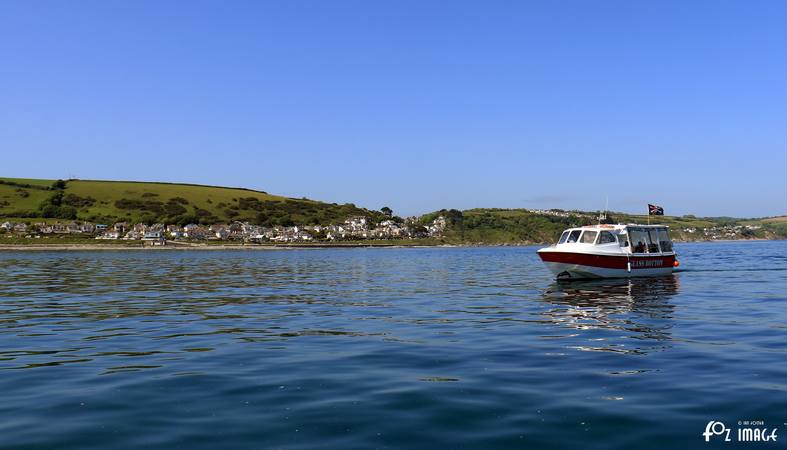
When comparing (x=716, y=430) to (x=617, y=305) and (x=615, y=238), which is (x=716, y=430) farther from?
(x=615, y=238)

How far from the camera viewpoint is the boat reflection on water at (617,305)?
21.4 metres

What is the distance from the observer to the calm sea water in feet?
30.2

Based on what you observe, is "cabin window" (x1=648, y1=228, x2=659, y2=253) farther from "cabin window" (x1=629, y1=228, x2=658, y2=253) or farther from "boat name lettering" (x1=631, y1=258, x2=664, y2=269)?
"boat name lettering" (x1=631, y1=258, x2=664, y2=269)

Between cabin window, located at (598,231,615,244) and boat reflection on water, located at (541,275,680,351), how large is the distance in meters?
3.09

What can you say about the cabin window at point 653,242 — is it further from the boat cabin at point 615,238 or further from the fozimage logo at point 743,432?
the fozimage logo at point 743,432

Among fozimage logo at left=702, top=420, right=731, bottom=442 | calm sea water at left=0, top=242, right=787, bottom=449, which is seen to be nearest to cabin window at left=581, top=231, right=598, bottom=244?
calm sea water at left=0, top=242, right=787, bottom=449

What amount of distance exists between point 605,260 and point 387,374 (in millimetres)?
34465

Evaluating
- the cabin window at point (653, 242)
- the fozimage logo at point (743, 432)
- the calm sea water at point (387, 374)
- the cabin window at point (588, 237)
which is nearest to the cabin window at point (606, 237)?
the cabin window at point (588, 237)

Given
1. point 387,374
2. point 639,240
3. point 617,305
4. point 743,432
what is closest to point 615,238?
point 639,240

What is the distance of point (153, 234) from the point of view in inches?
7687

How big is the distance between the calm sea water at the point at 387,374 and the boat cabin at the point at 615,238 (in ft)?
53.5

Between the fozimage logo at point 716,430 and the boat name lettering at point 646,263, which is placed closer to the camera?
the fozimage logo at point 716,430

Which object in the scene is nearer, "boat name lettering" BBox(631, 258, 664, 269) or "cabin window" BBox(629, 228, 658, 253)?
"boat name lettering" BBox(631, 258, 664, 269)

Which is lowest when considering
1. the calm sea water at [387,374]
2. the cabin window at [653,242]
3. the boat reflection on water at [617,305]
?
the boat reflection on water at [617,305]
